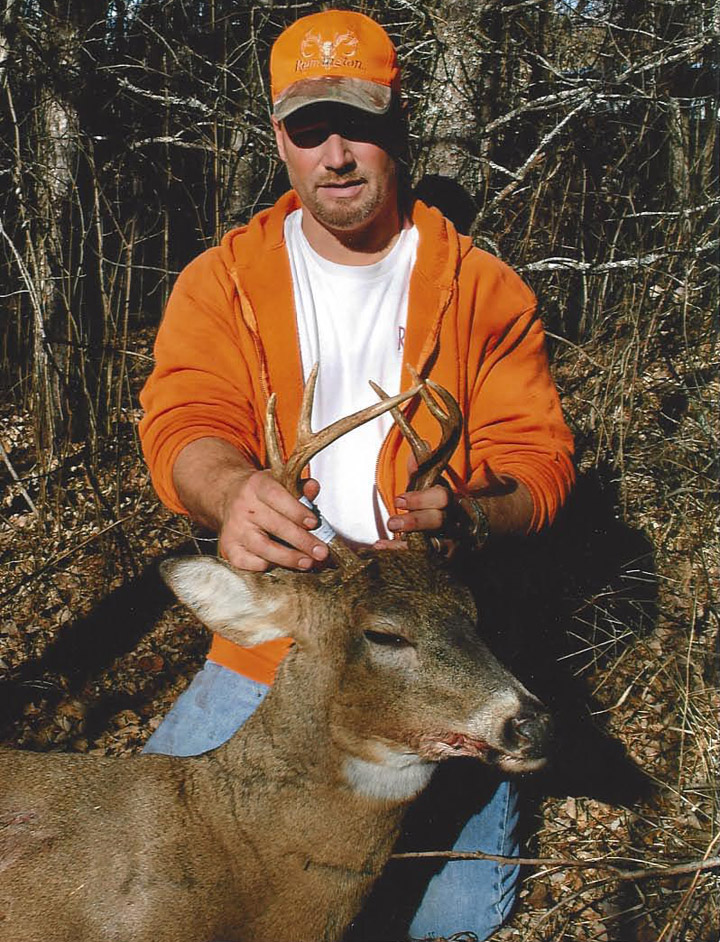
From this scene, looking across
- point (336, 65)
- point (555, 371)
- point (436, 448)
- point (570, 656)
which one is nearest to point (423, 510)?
point (436, 448)

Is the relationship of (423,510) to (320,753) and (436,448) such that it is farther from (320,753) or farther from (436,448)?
(320,753)

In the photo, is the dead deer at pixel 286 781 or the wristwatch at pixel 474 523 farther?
the wristwatch at pixel 474 523

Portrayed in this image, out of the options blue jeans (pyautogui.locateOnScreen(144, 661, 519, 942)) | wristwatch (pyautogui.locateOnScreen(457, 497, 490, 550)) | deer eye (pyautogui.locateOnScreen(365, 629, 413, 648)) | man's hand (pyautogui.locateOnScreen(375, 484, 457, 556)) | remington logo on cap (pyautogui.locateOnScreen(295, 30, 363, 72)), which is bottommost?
blue jeans (pyautogui.locateOnScreen(144, 661, 519, 942))

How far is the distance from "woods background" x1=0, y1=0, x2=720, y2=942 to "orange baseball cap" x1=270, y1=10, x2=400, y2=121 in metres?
1.23

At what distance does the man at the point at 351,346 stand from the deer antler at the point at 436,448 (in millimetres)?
628

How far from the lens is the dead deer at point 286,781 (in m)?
2.11

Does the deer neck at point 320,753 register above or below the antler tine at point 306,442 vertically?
below

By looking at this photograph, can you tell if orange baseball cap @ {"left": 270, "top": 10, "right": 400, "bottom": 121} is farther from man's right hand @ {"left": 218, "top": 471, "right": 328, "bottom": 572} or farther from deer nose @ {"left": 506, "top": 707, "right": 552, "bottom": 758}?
deer nose @ {"left": 506, "top": 707, "right": 552, "bottom": 758}

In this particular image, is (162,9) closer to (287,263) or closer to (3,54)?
(3,54)

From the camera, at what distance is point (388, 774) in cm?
224

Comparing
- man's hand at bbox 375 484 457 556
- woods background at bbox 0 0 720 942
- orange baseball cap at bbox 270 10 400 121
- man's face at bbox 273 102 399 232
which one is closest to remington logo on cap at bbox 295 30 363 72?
orange baseball cap at bbox 270 10 400 121

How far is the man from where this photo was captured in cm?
296

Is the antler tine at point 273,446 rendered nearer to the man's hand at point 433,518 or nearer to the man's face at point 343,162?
the man's hand at point 433,518

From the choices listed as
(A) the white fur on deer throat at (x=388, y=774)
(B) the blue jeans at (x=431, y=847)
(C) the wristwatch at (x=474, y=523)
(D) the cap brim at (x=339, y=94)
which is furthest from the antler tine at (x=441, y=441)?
(D) the cap brim at (x=339, y=94)
